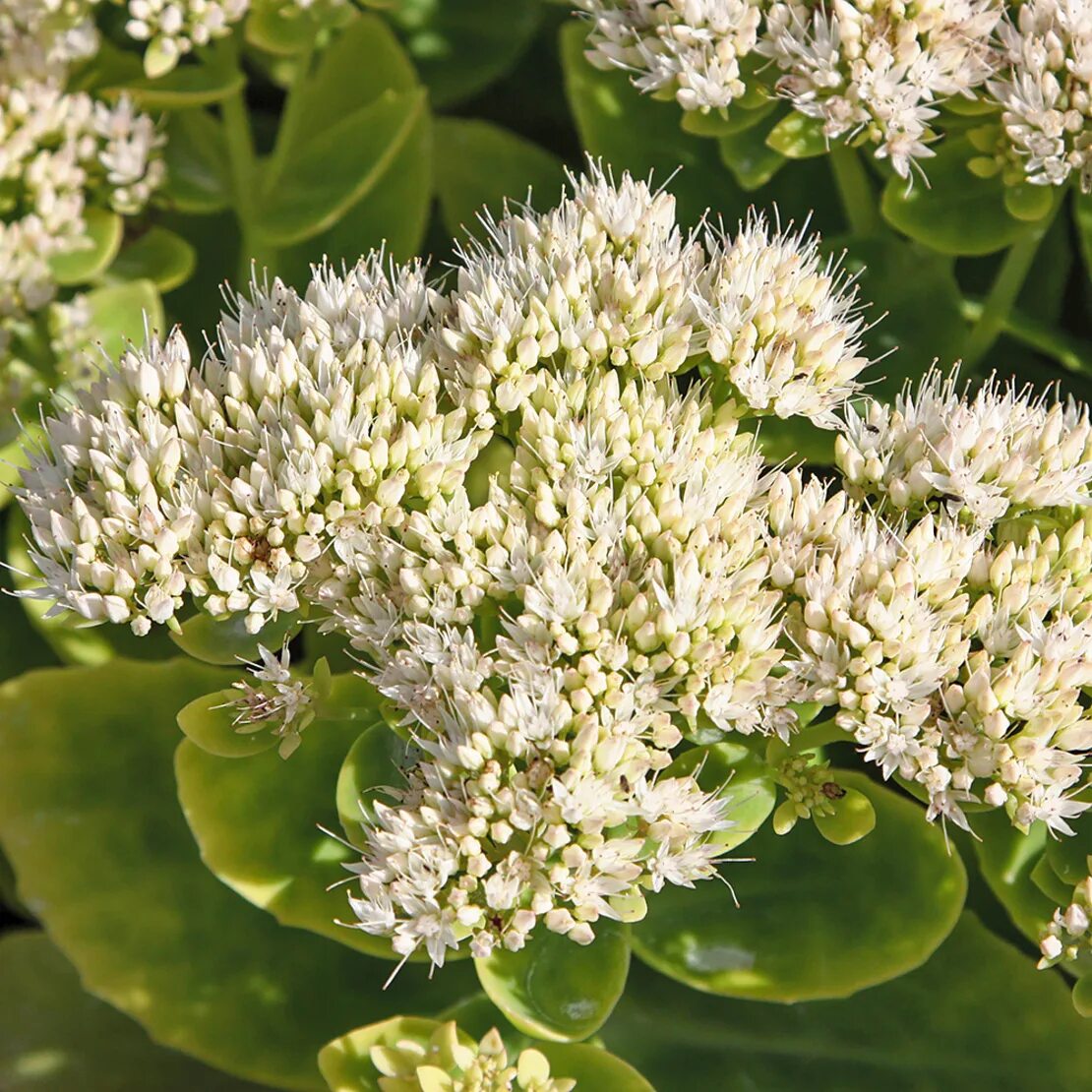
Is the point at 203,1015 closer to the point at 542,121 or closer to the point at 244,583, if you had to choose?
the point at 244,583

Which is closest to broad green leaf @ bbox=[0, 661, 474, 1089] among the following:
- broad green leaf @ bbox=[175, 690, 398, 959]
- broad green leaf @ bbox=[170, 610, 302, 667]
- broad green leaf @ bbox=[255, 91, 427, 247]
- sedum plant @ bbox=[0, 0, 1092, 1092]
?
sedum plant @ bbox=[0, 0, 1092, 1092]

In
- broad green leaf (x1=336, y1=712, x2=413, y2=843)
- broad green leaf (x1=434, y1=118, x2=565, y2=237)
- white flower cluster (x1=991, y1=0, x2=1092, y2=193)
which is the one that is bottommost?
broad green leaf (x1=336, y1=712, x2=413, y2=843)

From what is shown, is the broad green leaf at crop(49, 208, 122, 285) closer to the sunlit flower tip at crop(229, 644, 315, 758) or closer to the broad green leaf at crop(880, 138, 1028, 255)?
the sunlit flower tip at crop(229, 644, 315, 758)

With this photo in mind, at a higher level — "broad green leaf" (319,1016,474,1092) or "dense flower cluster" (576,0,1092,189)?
"dense flower cluster" (576,0,1092,189)

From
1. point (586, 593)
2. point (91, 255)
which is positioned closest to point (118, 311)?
point (91, 255)

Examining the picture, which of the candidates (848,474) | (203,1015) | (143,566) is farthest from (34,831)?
(848,474)

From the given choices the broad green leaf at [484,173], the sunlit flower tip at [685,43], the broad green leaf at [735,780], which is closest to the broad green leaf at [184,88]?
the broad green leaf at [484,173]

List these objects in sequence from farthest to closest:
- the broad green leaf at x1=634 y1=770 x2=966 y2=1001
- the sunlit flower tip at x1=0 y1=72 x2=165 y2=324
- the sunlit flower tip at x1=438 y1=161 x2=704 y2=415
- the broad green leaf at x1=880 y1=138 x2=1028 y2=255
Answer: the sunlit flower tip at x1=0 y1=72 x2=165 y2=324, the broad green leaf at x1=880 y1=138 x2=1028 y2=255, the broad green leaf at x1=634 y1=770 x2=966 y2=1001, the sunlit flower tip at x1=438 y1=161 x2=704 y2=415
